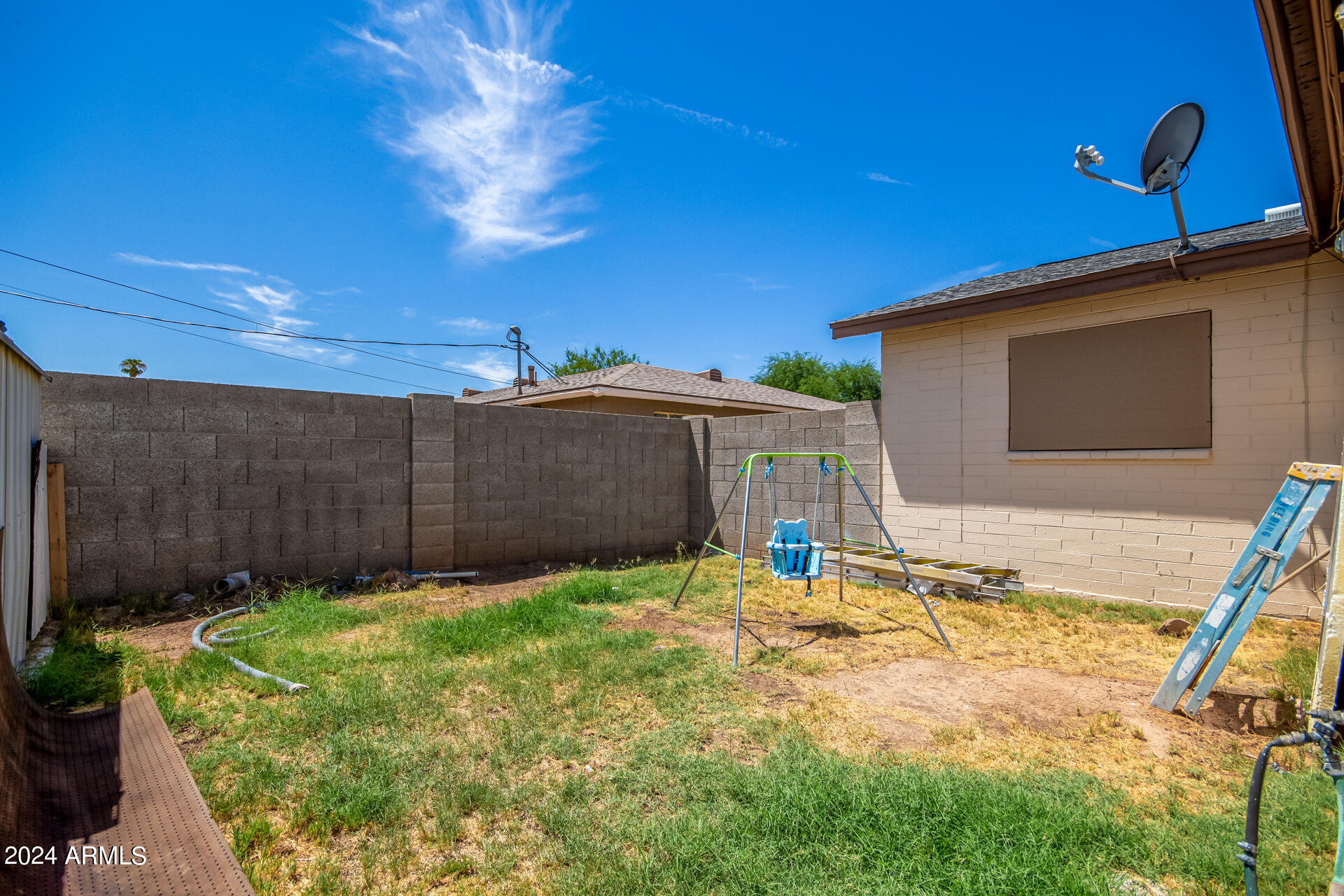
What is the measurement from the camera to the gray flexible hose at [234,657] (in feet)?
11.1

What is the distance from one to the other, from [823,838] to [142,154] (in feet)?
55.1

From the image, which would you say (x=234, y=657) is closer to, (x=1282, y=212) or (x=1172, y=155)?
(x=1172, y=155)

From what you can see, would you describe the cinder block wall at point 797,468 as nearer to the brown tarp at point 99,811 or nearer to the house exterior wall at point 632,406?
the house exterior wall at point 632,406

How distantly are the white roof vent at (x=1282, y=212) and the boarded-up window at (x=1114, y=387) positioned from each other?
2.41 metres

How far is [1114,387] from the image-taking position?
18.9ft

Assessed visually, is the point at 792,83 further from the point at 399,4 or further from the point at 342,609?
the point at 342,609

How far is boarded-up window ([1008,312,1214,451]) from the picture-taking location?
5.36 metres

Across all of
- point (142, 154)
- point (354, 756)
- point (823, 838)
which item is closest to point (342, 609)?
point (354, 756)

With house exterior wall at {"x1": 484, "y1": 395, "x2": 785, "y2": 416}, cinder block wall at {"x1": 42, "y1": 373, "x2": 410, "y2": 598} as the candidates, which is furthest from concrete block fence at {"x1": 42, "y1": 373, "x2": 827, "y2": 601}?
house exterior wall at {"x1": 484, "y1": 395, "x2": 785, "y2": 416}

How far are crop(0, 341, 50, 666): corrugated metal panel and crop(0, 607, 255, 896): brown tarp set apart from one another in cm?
81

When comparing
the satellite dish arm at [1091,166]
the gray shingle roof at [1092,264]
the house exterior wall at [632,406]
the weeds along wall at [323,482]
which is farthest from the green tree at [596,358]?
the satellite dish arm at [1091,166]

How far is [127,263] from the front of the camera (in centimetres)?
1630

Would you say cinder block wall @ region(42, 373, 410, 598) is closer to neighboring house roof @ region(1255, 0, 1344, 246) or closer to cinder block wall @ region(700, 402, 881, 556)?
cinder block wall @ region(700, 402, 881, 556)

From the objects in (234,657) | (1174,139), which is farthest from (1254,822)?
(1174,139)
